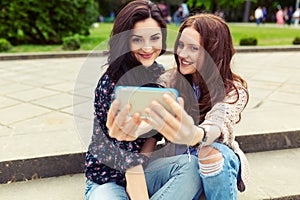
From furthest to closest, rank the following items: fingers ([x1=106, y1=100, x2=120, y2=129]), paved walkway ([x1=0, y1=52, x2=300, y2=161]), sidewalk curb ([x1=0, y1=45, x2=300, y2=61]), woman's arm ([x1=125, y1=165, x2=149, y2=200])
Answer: sidewalk curb ([x1=0, y1=45, x2=300, y2=61]) < paved walkway ([x1=0, y1=52, x2=300, y2=161]) < woman's arm ([x1=125, y1=165, x2=149, y2=200]) < fingers ([x1=106, y1=100, x2=120, y2=129])

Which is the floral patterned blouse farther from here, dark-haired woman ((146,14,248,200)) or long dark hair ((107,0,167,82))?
dark-haired woman ((146,14,248,200))

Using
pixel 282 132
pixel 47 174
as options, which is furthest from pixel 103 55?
pixel 282 132

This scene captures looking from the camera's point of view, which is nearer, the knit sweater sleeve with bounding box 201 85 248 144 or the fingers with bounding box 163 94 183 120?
the fingers with bounding box 163 94 183 120

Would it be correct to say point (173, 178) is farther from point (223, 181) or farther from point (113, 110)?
point (113, 110)

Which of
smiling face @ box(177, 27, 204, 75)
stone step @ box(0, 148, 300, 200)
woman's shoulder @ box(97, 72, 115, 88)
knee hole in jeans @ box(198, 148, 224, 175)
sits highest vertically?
smiling face @ box(177, 27, 204, 75)

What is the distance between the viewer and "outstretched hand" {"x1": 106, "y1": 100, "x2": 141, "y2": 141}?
44.5 inches

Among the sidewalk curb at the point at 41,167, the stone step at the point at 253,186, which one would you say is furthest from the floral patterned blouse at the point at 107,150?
the sidewalk curb at the point at 41,167

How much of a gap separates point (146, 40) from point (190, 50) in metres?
0.23

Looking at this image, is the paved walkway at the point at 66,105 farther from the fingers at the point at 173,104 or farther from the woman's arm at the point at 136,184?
the fingers at the point at 173,104

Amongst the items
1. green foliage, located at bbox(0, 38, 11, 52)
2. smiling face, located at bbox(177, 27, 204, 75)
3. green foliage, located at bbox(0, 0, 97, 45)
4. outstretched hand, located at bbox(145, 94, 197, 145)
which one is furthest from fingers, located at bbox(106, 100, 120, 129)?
green foliage, located at bbox(0, 0, 97, 45)

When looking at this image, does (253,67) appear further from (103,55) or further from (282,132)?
(103,55)

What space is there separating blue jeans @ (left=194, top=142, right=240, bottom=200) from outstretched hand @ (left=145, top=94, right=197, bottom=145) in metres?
0.43

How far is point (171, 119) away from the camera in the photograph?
1.06m

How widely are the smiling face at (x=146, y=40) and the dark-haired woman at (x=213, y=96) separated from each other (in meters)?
0.14
